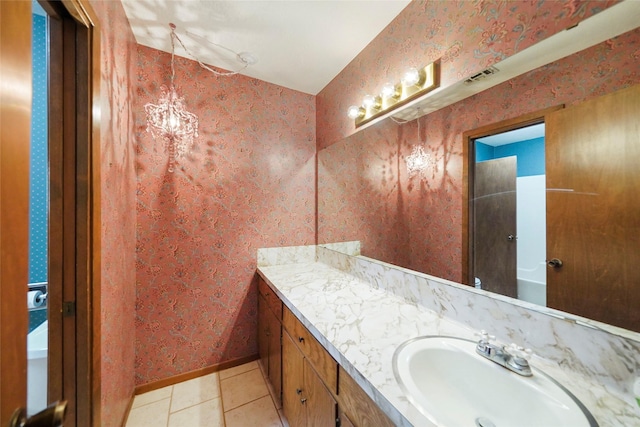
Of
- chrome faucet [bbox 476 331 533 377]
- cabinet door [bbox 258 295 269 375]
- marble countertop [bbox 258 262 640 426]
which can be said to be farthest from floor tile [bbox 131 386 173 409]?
chrome faucet [bbox 476 331 533 377]

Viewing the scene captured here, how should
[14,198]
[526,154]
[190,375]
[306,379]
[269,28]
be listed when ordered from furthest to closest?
[190,375] → [269,28] → [306,379] → [526,154] → [14,198]

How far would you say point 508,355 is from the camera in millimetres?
770

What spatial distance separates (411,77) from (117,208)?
1668mm

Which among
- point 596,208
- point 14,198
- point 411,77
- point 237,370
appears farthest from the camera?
point 237,370

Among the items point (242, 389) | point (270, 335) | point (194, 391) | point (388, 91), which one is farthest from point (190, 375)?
point (388, 91)

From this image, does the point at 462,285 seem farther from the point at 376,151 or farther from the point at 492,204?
the point at 376,151

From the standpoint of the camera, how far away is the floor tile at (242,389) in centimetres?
161

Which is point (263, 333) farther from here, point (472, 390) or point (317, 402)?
point (472, 390)

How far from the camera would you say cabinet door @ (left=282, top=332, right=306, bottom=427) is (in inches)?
45.6

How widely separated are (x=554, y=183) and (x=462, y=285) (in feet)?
1.71

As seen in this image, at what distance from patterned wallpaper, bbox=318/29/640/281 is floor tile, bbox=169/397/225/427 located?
1404mm

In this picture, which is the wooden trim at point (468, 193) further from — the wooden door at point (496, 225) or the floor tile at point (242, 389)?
the floor tile at point (242, 389)

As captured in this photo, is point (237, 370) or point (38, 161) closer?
point (38, 161)

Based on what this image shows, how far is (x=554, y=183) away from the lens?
0.78m
